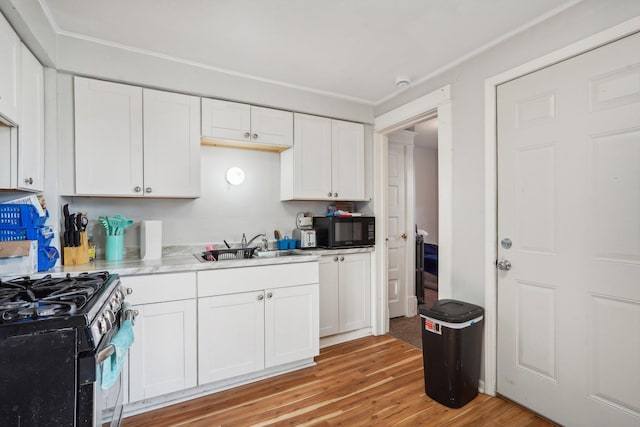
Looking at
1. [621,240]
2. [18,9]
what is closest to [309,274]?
[621,240]

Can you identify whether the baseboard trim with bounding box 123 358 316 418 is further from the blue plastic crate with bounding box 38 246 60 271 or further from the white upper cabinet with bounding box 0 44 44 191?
the white upper cabinet with bounding box 0 44 44 191

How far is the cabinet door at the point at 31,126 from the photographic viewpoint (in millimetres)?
1656

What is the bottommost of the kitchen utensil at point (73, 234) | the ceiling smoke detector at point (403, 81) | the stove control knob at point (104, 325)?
the stove control knob at point (104, 325)

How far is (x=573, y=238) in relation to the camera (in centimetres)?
172

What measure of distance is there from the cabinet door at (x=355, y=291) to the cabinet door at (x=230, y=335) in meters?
0.96

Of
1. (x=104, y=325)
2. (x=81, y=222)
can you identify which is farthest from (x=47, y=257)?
(x=104, y=325)

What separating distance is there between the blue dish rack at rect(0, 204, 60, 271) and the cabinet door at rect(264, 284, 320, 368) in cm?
136

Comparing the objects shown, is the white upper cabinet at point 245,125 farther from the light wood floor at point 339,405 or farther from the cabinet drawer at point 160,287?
the light wood floor at point 339,405

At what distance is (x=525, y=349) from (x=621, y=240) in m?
0.85

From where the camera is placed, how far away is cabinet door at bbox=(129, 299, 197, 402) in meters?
1.88

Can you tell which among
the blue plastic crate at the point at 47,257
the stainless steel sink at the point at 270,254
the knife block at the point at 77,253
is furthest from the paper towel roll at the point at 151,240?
the stainless steel sink at the point at 270,254

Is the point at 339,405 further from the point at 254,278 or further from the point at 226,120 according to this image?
the point at 226,120

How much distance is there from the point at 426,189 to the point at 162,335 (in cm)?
520

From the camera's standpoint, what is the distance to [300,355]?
7.93ft
